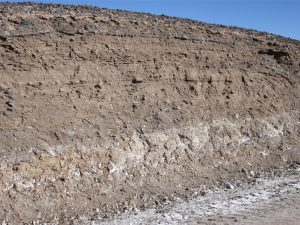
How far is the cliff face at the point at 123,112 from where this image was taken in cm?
892

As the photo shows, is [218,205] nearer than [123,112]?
Yes

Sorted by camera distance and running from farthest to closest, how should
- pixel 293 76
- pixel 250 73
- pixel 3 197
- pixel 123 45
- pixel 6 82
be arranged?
pixel 293 76, pixel 250 73, pixel 123 45, pixel 6 82, pixel 3 197

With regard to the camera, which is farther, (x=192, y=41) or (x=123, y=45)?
(x=192, y=41)

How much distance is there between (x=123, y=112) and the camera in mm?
10352

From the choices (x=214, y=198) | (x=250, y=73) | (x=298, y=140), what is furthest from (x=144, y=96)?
(x=298, y=140)

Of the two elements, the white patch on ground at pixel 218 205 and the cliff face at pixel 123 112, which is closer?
the white patch on ground at pixel 218 205

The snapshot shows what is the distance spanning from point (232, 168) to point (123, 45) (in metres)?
3.92

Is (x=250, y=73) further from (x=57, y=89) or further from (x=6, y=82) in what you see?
(x=6, y=82)

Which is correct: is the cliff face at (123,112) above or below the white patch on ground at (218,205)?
above

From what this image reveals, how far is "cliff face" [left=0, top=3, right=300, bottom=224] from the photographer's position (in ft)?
29.3

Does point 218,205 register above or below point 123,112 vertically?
below

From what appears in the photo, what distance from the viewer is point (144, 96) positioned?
1076cm

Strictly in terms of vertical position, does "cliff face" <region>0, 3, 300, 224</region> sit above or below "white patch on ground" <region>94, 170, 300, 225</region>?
above

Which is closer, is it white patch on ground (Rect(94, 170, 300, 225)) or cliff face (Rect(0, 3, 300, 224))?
white patch on ground (Rect(94, 170, 300, 225))
